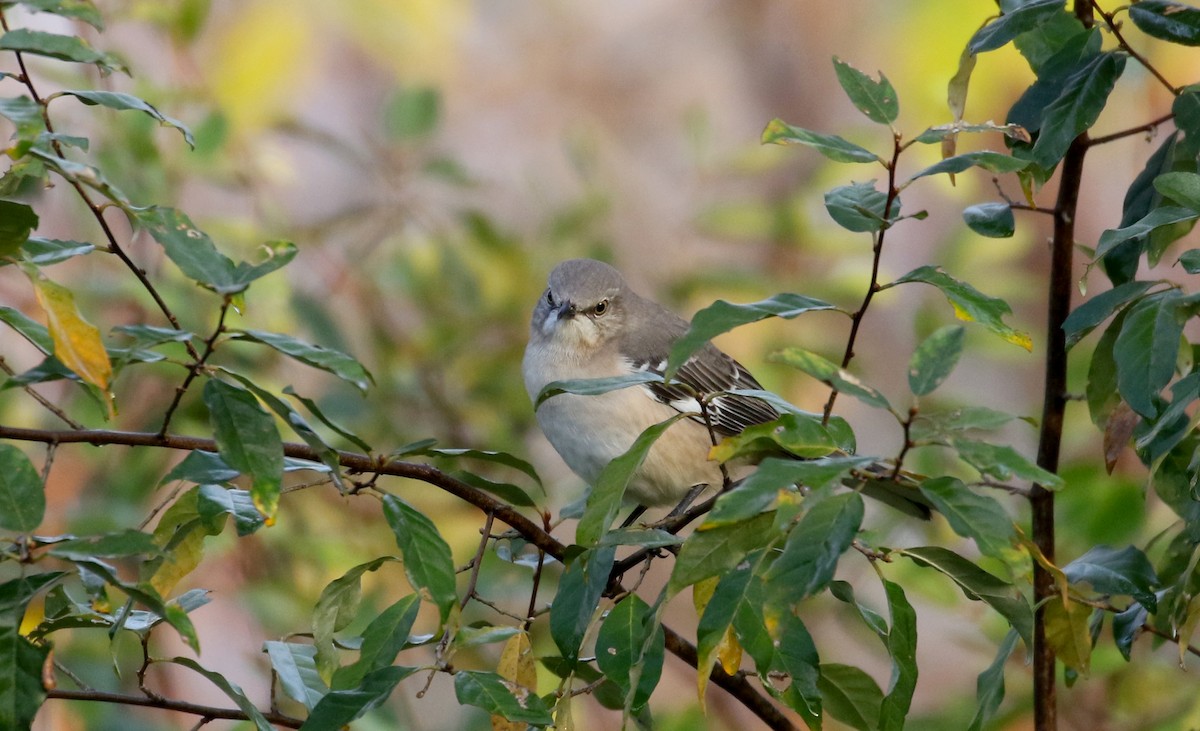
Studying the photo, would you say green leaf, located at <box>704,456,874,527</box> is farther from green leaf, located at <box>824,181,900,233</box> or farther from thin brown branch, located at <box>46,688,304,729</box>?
thin brown branch, located at <box>46,688,304,729</box>

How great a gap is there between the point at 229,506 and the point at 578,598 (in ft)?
1.57

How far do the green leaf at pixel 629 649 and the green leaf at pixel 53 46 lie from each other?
3.17ft

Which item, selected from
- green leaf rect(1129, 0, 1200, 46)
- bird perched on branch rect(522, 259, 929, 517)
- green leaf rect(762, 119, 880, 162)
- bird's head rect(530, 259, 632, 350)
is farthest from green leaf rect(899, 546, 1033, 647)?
bird's head rect(530, 259, 632, 350)

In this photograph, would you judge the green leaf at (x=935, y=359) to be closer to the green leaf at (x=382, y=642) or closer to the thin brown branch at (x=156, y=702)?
the green leaf at (x=382, y=642)

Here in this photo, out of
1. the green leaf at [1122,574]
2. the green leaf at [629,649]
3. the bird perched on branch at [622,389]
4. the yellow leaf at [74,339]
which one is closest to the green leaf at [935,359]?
the green leaf at [629,649]

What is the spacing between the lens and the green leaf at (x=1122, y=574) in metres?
1.80

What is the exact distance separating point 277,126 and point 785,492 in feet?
10.9

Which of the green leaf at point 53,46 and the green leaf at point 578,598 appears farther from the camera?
the green leaf at point 578,598

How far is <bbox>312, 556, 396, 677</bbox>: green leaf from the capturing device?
1684 mm

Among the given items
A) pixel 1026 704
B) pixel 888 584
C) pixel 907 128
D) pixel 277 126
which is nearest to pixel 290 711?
pixel 277 126

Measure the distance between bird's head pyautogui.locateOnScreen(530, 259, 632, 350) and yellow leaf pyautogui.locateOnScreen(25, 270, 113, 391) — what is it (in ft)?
7.61

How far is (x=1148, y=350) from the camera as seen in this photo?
4.93ft

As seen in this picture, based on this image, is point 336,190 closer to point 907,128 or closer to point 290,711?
point 907,128

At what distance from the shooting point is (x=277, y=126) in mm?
4223
